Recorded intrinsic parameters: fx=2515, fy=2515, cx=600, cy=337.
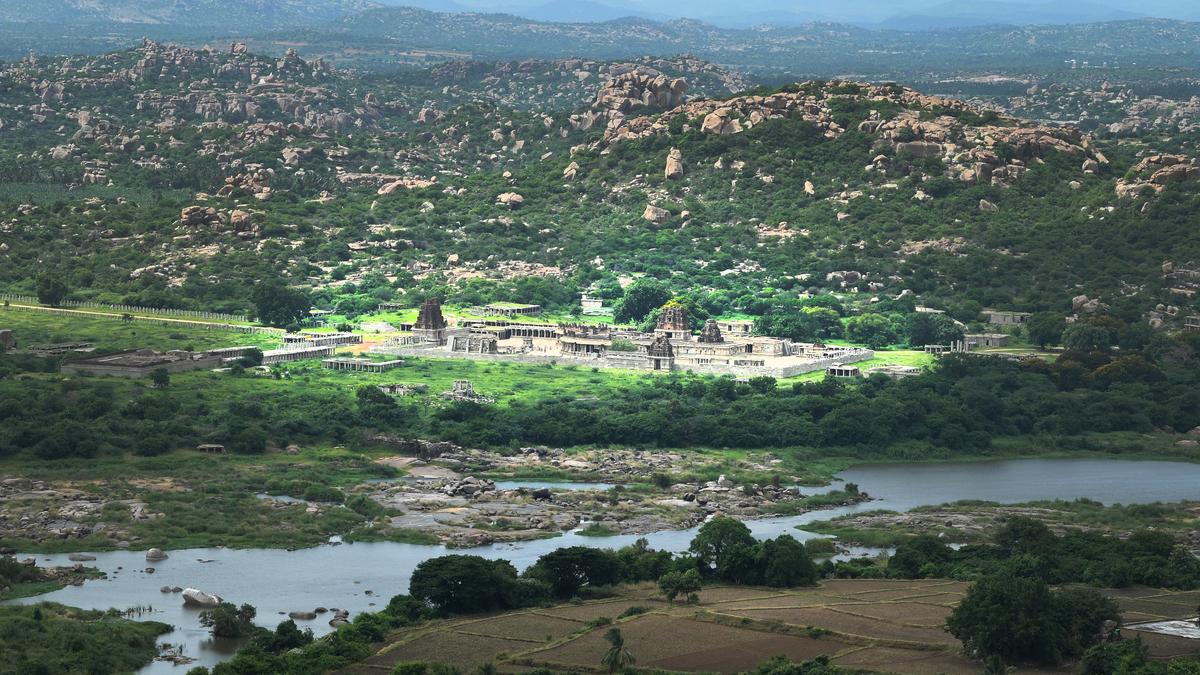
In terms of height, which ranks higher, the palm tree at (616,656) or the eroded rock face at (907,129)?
the eroded rock face at (907,129)

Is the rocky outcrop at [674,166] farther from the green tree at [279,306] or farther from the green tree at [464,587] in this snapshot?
the green tree at [464,587]

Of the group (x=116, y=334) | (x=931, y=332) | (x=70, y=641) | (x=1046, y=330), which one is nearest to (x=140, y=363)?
(x=116, y=334)

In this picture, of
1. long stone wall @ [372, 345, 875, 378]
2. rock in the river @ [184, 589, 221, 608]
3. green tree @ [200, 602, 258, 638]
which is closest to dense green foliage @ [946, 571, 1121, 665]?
green tree @ [200, 602, 258, 638]

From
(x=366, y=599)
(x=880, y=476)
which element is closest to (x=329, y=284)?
(x=880, y=476)

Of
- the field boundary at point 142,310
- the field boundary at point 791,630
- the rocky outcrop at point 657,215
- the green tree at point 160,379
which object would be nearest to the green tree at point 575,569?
the field boundary at point 791,630

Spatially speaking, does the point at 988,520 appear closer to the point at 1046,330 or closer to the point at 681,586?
the point at 681,586

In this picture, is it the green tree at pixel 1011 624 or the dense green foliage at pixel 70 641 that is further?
the green tree at pixel 1011 624

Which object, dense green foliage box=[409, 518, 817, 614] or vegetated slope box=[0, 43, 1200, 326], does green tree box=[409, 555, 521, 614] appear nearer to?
dense green foliage box=[409, 518, 817, 614]
